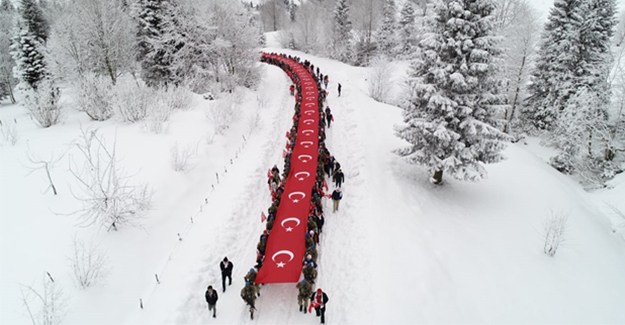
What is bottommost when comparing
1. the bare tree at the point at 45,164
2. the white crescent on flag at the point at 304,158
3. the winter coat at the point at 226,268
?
the winter coat at the point at 226,268

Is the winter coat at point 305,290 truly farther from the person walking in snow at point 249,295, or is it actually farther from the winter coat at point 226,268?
the winter coat at point 226,268

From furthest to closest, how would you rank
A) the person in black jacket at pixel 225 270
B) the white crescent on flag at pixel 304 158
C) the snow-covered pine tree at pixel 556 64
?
the snow-covered pine tree at pixel 556 64, the white crescent on flag at pixel 304 158, the person in black jacket at pixel 225 270

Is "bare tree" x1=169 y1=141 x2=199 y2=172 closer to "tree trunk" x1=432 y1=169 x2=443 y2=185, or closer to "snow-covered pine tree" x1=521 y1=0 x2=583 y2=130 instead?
"tree trunk" x1=432 y1=169 x2=443 y2=185

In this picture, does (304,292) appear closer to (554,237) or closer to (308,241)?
(308,241)

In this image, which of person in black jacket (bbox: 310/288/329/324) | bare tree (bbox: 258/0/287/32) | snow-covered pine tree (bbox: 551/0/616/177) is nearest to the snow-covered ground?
person in black jacket (bbox: 310/288/329/324)

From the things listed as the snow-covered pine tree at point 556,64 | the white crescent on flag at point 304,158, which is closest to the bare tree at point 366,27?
the snow-covered pine tree at point 556,64

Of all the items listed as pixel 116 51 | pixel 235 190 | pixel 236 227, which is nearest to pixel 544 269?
pixel 236 227

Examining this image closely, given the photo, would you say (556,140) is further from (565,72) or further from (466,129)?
(466,129)

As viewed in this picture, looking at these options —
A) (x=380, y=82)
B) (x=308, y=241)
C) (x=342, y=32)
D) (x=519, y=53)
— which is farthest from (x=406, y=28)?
(x=308, y=241)
